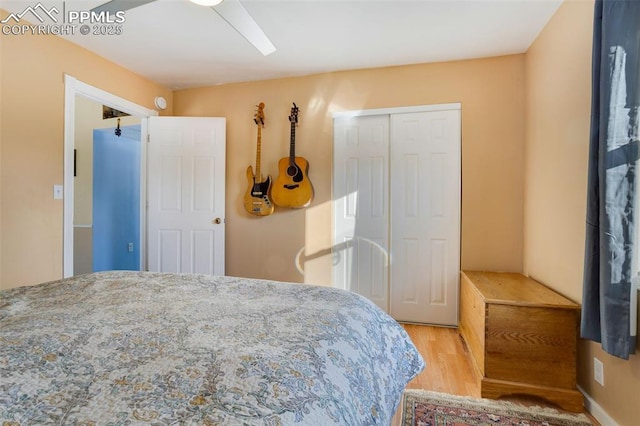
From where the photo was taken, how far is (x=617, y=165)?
4.26 feet

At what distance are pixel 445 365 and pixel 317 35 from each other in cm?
257

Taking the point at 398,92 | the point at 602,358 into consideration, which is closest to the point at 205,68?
the point at 398,92

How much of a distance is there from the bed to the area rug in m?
0.51

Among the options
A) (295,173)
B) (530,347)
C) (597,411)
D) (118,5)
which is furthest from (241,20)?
(597,411)

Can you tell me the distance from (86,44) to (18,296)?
7.43 feet

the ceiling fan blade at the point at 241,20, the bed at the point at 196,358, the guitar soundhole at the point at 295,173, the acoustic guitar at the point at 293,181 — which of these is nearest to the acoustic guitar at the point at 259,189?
the acoustic guitar at the point at 293,181

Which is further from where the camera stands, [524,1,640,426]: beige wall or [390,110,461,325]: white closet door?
[390,110,461,325]: white closet door

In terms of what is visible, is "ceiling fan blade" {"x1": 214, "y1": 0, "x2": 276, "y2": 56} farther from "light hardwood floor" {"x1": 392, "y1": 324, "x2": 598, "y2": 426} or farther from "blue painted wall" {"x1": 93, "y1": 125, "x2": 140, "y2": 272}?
"blue painted wall" {"x1": 93, "y1": 125, "x2": 140, "y2": 272}

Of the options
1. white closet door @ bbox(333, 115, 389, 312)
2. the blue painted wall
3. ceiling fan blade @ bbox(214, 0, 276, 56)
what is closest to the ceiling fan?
ceiling fan blade @ bbox(214, 0, 276, 56)

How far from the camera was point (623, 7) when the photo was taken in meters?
1.27

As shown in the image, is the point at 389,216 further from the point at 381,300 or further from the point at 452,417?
the point at 452,417

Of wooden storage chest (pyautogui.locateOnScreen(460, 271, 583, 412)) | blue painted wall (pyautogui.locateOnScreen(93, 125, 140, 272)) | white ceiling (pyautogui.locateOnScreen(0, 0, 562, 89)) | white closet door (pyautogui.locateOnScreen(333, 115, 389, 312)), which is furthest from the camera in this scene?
blue painted wall (pyautogui.locateOnScreen(93, 125, 140, 272))

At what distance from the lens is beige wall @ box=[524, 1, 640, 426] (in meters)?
1.46

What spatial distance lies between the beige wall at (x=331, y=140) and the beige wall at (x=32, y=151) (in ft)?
4.22
